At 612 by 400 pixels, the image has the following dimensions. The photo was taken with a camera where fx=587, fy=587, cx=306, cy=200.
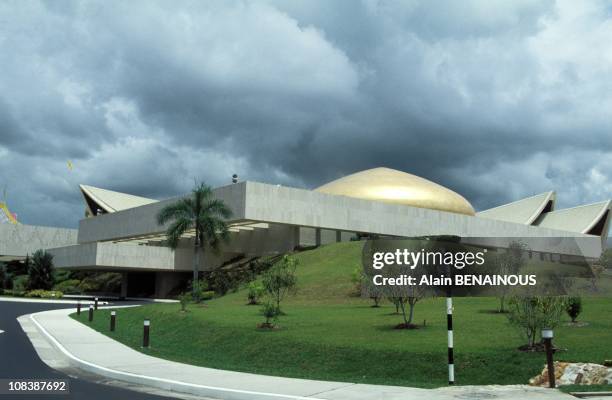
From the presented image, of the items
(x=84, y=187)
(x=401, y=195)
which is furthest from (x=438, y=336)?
(x=84, y=187)

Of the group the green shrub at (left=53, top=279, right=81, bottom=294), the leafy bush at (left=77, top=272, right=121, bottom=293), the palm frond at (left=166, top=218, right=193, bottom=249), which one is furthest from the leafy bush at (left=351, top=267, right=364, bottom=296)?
the leafy bush at (left=77, top=272, right=121, bottom=293)

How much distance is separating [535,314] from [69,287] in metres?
68.4

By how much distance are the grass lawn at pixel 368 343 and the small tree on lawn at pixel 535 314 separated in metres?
0.53

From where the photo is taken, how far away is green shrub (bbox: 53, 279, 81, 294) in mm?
71188

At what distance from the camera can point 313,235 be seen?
2331 inches

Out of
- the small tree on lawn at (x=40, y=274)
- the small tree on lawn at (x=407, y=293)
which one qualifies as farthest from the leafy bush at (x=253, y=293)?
the small tree on lawn at (x=40, y=274)

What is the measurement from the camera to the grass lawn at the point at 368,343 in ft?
40.8

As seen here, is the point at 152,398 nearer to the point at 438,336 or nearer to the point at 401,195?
the point at 438,336

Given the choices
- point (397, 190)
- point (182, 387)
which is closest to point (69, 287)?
point (397, 190)

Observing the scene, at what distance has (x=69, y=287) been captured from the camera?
72.1 meters

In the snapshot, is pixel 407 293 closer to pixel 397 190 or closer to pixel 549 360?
pixel 549 360

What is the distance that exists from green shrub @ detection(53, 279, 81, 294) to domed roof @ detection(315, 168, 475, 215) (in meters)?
34.0

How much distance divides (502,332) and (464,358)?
3.68 metres

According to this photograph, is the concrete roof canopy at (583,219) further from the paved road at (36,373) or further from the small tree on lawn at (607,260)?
the paved road at (36,373)
